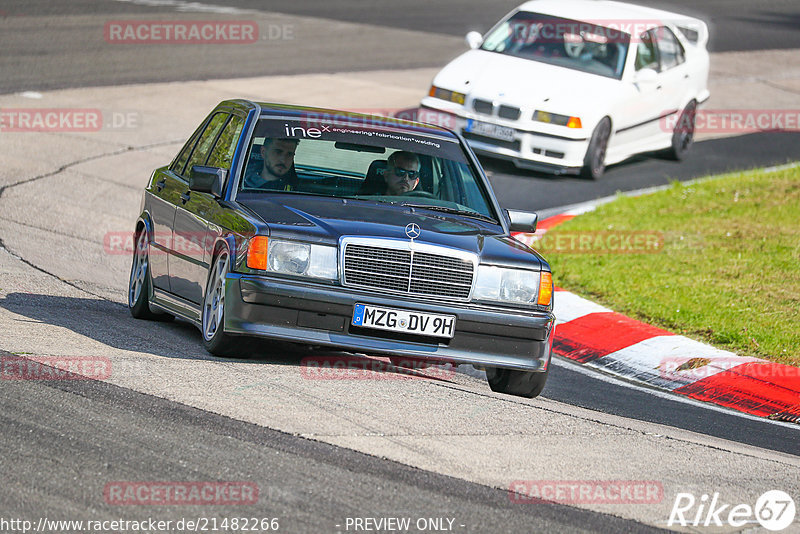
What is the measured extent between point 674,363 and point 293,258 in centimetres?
359

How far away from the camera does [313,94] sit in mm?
19938

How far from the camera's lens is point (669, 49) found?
17625 millimetres

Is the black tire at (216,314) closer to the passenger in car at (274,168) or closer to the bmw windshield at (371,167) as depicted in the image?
the bmw windshield at (371,167)

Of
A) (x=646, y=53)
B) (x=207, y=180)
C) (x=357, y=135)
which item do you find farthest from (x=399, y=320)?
(x=646, y=53)

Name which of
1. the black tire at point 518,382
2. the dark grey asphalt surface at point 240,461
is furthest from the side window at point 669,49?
the black tire at point 518,382

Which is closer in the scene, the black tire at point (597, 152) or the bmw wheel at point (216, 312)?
the bmw wheel at point (216, 312)

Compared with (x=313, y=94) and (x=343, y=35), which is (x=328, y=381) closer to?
(x=313, y=94)

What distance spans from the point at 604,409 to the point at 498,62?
29.3 ft

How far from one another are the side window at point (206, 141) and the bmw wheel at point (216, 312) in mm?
1417

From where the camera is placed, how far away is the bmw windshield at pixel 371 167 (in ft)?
26.6

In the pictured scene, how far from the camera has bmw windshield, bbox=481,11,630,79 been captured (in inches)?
645

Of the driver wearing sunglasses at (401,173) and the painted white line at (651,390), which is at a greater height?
the driver wearing sunglasses at (401,173)

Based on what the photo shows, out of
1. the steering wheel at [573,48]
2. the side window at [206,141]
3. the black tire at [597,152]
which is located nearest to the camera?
the side window at [206,141]

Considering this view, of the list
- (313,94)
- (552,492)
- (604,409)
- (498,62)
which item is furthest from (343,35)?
(552,492)
